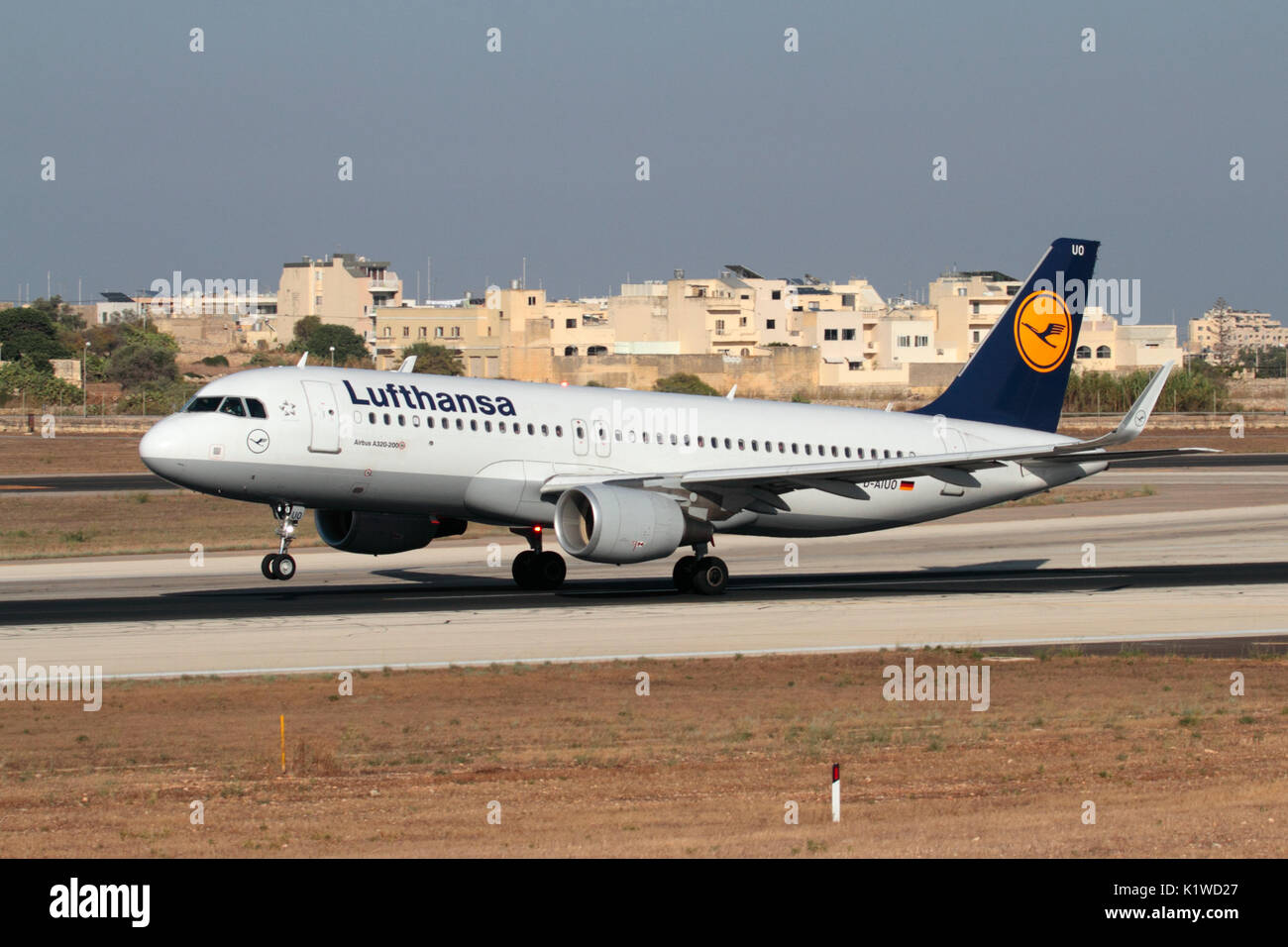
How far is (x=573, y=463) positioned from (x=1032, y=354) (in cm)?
1526

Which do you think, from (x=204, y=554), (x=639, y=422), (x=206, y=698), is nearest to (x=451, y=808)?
(x=206, y=698)

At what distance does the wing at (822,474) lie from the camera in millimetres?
36094

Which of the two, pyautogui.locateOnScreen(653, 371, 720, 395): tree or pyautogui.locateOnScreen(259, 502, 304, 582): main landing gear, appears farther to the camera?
pyautogui.locateOnScreen(653, 371, 720, 395): tree

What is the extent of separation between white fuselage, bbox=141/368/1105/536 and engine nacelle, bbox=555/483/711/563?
4.77 feet

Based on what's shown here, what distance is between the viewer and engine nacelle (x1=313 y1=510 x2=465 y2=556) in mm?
37219

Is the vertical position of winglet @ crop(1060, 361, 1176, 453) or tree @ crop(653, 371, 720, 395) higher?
tree @ crop(653, 371, 720, 395)

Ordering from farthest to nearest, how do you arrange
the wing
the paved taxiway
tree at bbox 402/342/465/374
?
tree at bbox 402/342/465/374, the wing, the paved taxiway

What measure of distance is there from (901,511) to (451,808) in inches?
1073

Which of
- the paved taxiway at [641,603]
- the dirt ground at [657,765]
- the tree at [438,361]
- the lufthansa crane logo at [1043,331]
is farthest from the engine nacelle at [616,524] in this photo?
the tree at [438,361]

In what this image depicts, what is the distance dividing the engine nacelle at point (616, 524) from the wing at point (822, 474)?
759 millimetres

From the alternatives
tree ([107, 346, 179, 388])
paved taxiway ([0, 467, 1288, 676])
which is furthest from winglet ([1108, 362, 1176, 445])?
tree ([107, 346, 179, 388])

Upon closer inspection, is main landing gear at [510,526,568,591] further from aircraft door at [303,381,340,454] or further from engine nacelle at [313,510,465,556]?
aircraft door at [303,381,340,454]

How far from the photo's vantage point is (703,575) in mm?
37531

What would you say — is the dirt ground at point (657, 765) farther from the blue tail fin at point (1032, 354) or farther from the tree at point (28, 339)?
the tree at point (28, 339)
